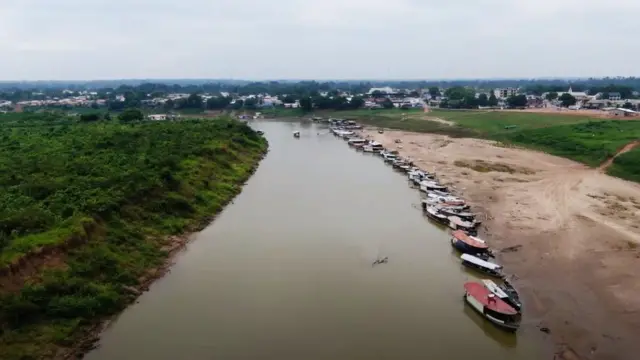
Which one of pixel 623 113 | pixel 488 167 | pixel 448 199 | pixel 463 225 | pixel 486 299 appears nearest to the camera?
pixel 486 299

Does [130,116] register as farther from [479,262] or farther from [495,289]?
[495,289]

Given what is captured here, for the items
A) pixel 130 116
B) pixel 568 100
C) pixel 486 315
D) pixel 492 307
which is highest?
pixel 568 100

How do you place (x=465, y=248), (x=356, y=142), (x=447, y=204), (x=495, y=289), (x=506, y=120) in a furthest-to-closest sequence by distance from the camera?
(x=506, y=120) < (x=356, y=142) < (x=447, y=204) < (x=465, y=248) < (x=495, y=289)

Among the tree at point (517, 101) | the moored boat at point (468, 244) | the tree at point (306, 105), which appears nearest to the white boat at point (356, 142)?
the moored boat at point (468, 244)

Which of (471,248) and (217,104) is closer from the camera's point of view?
(471,248)

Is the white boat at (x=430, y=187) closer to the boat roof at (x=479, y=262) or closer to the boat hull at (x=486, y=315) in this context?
the boat roof at (x=479, y=262)

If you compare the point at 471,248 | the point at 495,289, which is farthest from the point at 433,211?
the point at 495,289

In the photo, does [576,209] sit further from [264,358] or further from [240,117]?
[240,117]

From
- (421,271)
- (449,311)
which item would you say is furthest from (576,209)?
(449,311)
